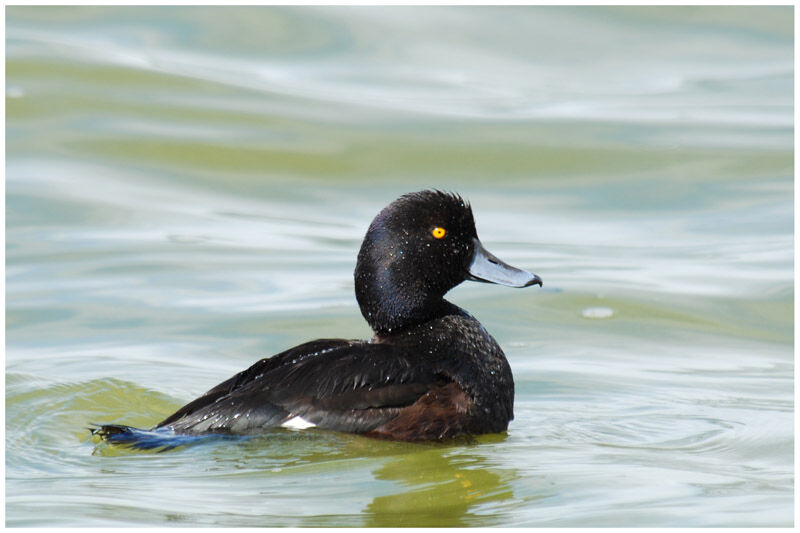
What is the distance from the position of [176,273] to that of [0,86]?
2.94 metres

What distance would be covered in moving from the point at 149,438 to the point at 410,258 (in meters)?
1.42

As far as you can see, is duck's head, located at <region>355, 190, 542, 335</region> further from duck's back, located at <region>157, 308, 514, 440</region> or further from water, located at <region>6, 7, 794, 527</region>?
water, located at <region>6, 7, 794, 527</region>

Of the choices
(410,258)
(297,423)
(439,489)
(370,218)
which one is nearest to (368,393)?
(297,423)

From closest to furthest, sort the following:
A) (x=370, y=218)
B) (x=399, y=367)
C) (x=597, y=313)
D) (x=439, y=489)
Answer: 1. (x=439, y=489)
2. (x=399, y=367)
3. (x=597, y=313)
4. (x=370, y=218)

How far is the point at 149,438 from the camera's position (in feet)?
17.7

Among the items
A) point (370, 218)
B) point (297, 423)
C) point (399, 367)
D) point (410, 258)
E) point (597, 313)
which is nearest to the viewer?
point (297, 423)

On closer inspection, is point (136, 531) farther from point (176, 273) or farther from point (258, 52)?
point (258, 52)

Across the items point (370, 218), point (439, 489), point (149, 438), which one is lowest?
point (439, 489)

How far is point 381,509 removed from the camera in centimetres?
474

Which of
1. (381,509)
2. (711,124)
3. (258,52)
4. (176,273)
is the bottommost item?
(381,509)

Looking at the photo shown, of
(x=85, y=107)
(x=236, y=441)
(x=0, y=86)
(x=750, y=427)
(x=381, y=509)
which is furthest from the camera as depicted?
(x=85, y=107)

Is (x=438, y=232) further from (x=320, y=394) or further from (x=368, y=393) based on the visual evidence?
(x=320, y=394)

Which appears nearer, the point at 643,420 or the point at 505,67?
the point at 643,420

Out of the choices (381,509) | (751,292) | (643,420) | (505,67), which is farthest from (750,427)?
(505,67)
